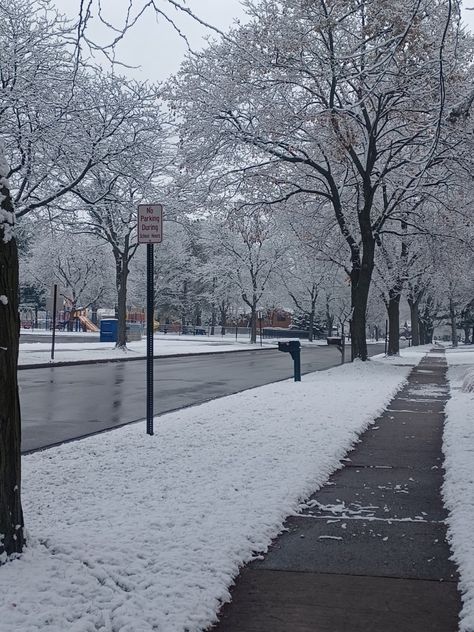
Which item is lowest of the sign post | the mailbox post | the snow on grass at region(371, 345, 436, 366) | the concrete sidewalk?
the concrete sidewalk

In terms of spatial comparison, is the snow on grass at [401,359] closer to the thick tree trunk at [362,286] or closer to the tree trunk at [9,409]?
the thick tree trunk at [362,286]

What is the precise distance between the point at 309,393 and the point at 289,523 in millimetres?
8504

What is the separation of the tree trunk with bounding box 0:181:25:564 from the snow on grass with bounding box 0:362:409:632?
0.63 feet

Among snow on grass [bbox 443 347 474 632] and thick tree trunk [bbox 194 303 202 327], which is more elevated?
thick tree trunk [bbox 194 303 202 327]

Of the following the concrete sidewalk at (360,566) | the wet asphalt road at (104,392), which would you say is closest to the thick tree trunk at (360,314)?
the wet asphalt road at (104,392)

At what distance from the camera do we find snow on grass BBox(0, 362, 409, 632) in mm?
3805

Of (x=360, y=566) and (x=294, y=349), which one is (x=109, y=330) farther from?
(x=360, y=566)

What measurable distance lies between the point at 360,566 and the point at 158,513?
61.5 inches

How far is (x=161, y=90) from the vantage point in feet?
80.8

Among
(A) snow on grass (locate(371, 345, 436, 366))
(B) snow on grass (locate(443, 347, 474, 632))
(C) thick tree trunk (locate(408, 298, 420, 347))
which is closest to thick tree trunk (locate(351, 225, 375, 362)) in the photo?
(A) snow on grass (locate(371, 345, 436, 366))

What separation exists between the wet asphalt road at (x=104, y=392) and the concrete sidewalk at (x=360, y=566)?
4271 mm

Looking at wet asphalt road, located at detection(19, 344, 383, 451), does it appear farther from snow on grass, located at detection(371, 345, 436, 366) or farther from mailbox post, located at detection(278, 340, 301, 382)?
snow on grass, located at detection(371, 345, 436, 366)

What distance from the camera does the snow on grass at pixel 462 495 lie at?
4324mm

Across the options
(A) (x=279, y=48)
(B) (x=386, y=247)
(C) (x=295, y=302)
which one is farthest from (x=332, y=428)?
(C) (x=295, y=302)
